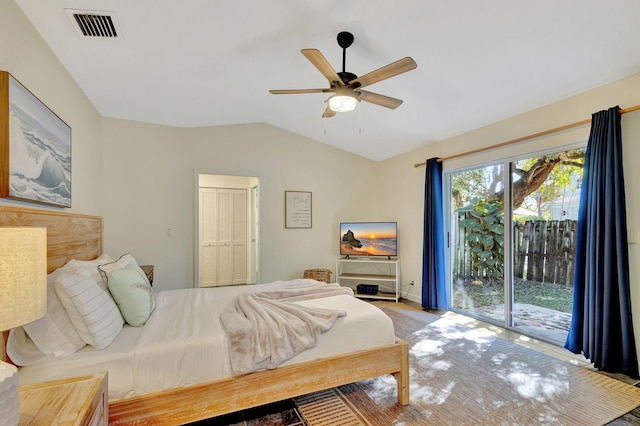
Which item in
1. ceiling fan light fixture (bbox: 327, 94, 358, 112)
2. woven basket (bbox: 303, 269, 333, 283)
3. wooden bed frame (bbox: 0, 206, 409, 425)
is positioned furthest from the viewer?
woven basket (bbox: 303, 269, 333, 283)

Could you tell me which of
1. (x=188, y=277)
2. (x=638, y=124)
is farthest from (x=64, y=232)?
(x=638, y=124)

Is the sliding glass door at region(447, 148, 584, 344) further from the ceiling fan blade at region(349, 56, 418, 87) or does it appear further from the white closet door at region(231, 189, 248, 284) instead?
the white closet door at region(231, 189, 248, 284)

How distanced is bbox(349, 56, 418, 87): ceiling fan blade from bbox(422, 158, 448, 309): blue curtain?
2.38 m

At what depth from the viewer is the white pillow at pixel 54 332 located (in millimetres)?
1522

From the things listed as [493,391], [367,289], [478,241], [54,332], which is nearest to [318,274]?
[367,289]

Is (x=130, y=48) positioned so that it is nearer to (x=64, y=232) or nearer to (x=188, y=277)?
(x=64, y=232)

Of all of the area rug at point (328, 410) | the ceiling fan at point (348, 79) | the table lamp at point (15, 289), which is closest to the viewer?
the table lamp at point (15, 289)

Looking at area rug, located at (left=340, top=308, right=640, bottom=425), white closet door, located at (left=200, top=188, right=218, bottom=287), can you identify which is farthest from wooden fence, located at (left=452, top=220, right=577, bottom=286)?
white closet door, located at (left=200, top=188, right=218, bottom=287)

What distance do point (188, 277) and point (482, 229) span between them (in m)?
4.01

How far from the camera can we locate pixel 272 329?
74.0 inches

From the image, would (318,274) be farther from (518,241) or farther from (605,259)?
(605,259)

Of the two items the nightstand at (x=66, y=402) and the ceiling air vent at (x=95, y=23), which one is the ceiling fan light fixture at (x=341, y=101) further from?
the nightstand at (x=66, y=402)

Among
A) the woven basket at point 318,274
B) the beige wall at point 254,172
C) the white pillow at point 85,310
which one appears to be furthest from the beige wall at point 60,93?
the woven basket at point 318,274

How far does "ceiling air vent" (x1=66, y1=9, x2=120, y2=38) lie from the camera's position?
2025mm
